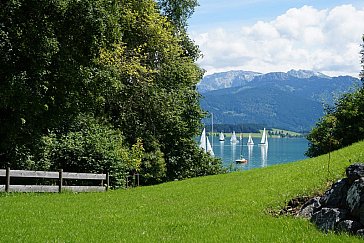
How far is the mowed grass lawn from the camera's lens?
11.0 metres


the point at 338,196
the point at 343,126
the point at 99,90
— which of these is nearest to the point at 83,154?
the point at 99,90

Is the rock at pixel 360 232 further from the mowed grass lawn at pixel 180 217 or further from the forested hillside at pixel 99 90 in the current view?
the forested hillside at pixel 99 90

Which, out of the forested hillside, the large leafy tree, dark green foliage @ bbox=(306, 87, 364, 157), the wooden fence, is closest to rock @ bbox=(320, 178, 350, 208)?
the forested hillside

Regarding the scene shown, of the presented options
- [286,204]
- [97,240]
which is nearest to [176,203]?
[286,204]

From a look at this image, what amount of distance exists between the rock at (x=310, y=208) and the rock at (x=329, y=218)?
0.97m

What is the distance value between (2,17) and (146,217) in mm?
12429

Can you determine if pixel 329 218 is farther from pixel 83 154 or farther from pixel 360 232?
pixel 83 154

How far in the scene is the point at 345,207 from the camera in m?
11.7

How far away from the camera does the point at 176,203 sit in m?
18.9

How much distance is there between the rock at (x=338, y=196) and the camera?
12.0 meters

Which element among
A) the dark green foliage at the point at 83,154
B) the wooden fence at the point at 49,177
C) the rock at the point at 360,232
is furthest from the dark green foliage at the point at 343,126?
the rock at the point at 360,232

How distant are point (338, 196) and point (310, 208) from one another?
161 cm

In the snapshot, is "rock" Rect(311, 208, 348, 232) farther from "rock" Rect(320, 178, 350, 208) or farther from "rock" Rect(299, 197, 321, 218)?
"rock" Rect(299, 197, 321, 218)

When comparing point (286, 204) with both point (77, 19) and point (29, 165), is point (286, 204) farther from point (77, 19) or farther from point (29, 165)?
point (29, 165)
